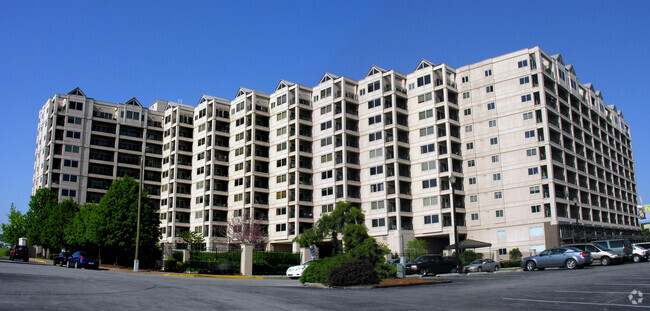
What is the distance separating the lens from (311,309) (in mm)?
14297

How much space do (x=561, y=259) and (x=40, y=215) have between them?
72545mm

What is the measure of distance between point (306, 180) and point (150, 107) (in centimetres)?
4779

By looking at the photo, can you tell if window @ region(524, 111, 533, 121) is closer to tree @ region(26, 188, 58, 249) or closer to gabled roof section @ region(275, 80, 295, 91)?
gabled roof section @ region(275, 80, 295, 91)

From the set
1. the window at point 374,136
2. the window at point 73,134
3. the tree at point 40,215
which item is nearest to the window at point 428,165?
the window at point 374,136

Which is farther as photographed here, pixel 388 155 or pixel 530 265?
pixel 388 155

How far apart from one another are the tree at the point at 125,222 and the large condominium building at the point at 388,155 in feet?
108

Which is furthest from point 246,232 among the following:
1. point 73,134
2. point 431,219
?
point 73,134

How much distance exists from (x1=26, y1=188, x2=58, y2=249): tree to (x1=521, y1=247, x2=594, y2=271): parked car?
63490 mm

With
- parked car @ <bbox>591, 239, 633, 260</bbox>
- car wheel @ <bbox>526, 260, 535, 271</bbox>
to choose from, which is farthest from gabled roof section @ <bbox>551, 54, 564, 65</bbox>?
car wheel @ <bbox>526, 260, 535, 271</bbox>

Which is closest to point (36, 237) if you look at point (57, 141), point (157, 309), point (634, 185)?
point (57, 141)

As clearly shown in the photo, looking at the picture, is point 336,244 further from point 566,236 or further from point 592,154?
point 592,154

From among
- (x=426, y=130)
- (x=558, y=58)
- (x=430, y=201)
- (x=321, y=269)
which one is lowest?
(x=321, y=269)

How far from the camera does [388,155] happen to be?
78812mm

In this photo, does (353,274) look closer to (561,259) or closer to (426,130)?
(561,259)
